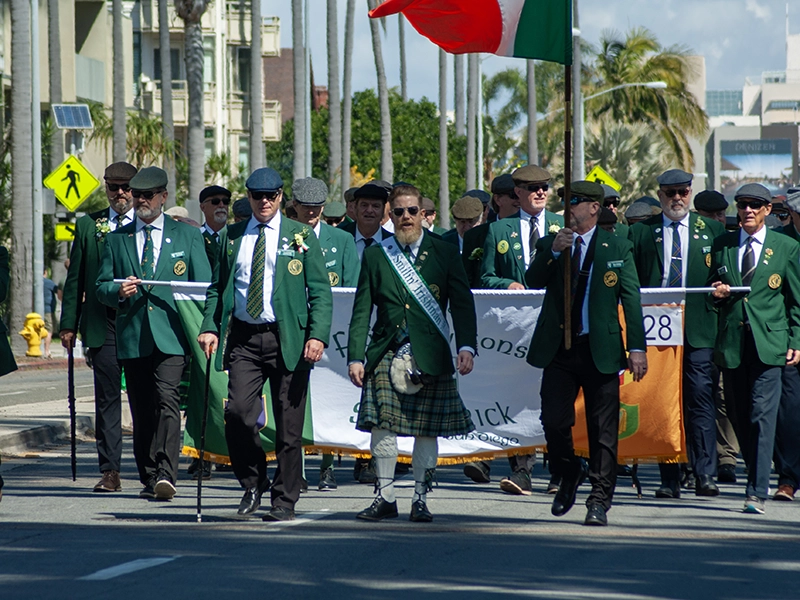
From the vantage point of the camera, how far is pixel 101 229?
37.1 feet

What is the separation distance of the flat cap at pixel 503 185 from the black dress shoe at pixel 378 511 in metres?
3.84

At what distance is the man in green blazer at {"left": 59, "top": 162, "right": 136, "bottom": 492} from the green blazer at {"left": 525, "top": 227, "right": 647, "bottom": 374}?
10.7 feet

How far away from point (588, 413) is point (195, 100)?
2632cm

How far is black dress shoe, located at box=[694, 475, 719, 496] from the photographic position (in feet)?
35.9

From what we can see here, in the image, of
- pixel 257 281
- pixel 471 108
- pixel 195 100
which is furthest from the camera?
pixel 471 108

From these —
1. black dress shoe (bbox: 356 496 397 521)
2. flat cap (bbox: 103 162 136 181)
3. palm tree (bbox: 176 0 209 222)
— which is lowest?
black dress shoe (bbox: 356 496 397 521)

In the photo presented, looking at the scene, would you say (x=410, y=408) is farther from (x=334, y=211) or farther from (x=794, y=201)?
(x=334, y=211)

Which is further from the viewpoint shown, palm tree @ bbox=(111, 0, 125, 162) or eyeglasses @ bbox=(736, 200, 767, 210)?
palm tree @ bbox=(111, 0, 125, 162)

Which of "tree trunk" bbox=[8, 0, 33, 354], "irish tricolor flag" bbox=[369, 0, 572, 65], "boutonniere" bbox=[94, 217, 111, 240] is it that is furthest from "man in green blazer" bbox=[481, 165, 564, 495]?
"tree trunk" bbox=[8, 0, 33, 354]

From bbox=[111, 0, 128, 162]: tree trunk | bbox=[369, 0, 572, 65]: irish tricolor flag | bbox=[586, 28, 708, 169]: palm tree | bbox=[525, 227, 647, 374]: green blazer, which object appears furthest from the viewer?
bbox=[586, 28, 708, 169]: palm tree

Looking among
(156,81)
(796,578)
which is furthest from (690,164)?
(796,578)

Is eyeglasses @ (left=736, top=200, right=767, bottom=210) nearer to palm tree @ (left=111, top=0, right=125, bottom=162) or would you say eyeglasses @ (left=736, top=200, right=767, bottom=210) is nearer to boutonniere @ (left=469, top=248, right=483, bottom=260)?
boutonniere @ (left=469, top=248, right=483, bottom=260)

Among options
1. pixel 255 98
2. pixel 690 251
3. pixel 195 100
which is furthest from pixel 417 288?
pixel 255 98

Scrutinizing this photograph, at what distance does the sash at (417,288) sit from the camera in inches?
374
